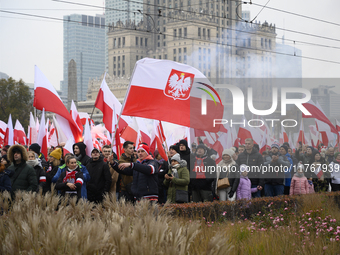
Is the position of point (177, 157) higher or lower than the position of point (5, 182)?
higher

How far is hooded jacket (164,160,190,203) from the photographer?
855 centimetres

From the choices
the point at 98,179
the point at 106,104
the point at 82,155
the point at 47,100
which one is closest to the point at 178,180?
the point at 98,179

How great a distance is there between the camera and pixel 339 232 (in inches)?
250

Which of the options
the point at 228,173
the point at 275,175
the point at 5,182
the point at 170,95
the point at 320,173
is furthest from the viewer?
the point at 320,173

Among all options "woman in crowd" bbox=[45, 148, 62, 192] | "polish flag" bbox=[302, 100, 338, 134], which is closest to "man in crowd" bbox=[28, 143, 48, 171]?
"woman in crowd" bbox=[45, 148, 62, 192]

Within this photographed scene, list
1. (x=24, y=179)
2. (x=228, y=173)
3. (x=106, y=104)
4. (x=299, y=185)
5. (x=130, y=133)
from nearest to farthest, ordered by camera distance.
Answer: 1. (x=24, y=179)
2. (x=228, y=173)
3. (x=299, y=185)
4. (x=106, y=104)
5. (x=130, y=133)

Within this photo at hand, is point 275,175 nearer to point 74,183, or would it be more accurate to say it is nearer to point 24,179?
point 74,183

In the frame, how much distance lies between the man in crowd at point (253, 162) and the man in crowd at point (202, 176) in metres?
1.36

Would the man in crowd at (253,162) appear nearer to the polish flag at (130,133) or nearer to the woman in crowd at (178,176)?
the woman in crowd at (178,176)

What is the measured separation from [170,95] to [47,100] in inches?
159

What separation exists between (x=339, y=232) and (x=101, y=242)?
4.04 meters

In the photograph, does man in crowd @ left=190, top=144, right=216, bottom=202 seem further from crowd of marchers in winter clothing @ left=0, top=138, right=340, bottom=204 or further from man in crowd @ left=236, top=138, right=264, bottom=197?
man in crowd @ left=236, top=138, right=264, bottom=197

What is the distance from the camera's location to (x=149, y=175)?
8.09 m

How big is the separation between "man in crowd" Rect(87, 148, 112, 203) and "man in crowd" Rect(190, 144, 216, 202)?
174 centimetres
